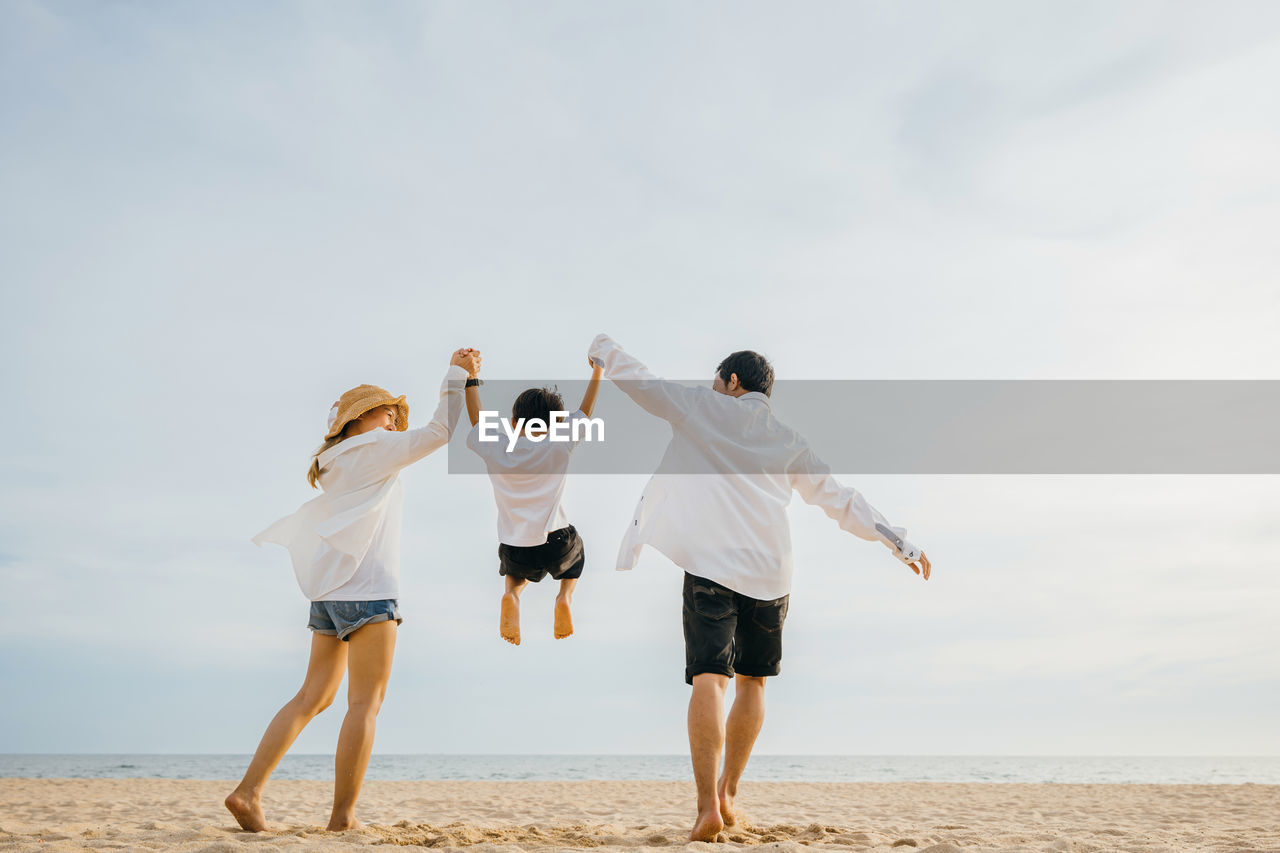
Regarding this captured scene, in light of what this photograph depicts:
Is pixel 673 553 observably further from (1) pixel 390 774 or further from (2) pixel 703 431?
(1) pixel 390 774


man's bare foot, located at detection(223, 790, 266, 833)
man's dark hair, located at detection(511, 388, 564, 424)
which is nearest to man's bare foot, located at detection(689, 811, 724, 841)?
man's bare foot, located at detection(223, 790, 266, 833)

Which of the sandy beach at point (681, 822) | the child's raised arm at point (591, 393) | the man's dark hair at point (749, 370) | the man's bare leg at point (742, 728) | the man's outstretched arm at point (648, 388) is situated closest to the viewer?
the sandy beach at point (681, 822)

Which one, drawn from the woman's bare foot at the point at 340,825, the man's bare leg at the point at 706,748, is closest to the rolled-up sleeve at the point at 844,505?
the man's bare leg at the point at 706,748

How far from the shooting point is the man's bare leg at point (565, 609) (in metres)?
5.08

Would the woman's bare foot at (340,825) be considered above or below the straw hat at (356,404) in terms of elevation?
below

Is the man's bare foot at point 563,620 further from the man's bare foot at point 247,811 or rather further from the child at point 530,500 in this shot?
the man's bare foot at point 247,811

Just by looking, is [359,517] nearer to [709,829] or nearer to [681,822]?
[709,829]

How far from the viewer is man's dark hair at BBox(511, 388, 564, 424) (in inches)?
202

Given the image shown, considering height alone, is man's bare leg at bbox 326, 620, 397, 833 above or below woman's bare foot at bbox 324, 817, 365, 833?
above

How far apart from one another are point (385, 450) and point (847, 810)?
707cm

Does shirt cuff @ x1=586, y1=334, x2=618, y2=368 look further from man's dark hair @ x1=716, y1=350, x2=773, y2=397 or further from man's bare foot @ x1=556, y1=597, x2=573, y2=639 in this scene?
man's bare foot @ x1=556, y1=597, x2=573, y2=639

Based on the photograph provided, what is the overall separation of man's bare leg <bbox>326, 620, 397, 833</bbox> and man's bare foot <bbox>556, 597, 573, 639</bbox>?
4.31ft

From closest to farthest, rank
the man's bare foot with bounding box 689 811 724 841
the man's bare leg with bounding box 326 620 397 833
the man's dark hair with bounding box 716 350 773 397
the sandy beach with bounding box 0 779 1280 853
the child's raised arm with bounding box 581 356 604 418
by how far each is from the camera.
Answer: the man's bare foot with bounding box 689 811 724 841 → the sandy beach with bounding box 0 779 1280 853 → the man's bare leg with bounding box 326 620 397 833 → the man's dark hair with bounding box 716 350 773 397 → the child's raised arm with bounding box 581 356 604 418

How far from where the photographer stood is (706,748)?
358cm
